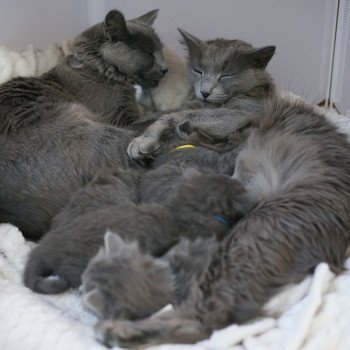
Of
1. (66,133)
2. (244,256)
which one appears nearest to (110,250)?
(244,256)

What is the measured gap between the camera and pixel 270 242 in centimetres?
146

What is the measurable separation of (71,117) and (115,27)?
0.57 m

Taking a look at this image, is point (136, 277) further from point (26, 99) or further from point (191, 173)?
point (26, 99)

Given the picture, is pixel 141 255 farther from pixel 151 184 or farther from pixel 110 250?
pixel 151 184

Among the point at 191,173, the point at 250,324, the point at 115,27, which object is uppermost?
the point at 115,27

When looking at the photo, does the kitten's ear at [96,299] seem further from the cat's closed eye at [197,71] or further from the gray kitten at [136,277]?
the cat's closed eye at [197,71]

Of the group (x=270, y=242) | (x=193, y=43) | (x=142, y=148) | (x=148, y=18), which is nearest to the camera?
(x=270, y=242)

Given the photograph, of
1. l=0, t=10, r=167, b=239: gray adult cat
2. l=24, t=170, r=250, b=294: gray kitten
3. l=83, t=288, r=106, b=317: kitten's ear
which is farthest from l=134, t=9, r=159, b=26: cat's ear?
l=83, t=288, r=106, b=317: kitten's ear

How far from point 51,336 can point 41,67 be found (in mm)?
1743

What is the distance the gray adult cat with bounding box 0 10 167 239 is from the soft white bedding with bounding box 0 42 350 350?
0.41 metres

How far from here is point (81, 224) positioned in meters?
1.58

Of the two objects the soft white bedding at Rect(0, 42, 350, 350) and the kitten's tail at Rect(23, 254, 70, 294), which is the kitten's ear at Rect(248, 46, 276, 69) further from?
the kitten's tail at Rect(23, 254, 70, 294)

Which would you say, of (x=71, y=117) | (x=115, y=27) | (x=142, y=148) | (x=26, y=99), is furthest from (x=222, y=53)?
(x=26, y=99)

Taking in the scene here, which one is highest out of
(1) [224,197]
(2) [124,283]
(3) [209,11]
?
(3) [209,11]
